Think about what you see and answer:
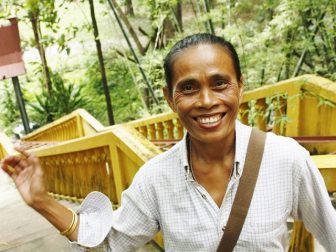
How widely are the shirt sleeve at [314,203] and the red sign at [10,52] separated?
6995 mm

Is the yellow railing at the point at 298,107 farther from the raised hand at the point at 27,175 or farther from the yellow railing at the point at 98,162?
the raised hand at the point at 27,175

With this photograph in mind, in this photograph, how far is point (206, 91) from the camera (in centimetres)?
128

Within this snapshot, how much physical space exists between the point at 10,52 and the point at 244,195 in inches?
278

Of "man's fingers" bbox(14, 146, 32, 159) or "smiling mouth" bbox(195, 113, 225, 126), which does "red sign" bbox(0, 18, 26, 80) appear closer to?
"man's fingers" bbox(14, 146, 32, 159)

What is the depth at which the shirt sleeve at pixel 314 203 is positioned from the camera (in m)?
1.26

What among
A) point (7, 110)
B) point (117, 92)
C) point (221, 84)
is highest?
point (221, 84)

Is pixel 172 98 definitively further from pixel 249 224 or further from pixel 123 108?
pixel 123 108

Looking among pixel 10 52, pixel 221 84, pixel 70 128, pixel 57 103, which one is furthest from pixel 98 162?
pixel 57 103

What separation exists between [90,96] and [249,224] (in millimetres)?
13040

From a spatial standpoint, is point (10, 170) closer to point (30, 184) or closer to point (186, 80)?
point (30, 184)

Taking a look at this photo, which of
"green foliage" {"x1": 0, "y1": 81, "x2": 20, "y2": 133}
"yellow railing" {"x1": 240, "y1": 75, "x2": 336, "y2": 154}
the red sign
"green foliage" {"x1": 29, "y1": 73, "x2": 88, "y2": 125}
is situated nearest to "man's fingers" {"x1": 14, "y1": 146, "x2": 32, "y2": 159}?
"yellow railing" {"x1": 240, "y1": 75, "x2": 336, "y2": 154}

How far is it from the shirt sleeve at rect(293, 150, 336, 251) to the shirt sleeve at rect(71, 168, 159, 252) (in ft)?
1.74

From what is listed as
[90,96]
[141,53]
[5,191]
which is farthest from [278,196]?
[90,96]

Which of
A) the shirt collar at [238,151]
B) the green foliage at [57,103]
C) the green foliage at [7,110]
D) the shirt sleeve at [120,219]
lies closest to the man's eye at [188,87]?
the shirt collar at [238,151]
